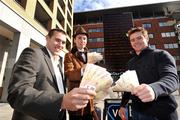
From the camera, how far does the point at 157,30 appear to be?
98.4 ft

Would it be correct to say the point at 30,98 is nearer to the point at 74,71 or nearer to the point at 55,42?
the point at 55,42

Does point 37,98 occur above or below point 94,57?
below

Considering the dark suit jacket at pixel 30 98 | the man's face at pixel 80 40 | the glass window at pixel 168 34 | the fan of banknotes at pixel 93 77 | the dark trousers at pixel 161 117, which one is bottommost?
the dark trousers at pixel 161 117

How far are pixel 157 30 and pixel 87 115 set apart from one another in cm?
3126

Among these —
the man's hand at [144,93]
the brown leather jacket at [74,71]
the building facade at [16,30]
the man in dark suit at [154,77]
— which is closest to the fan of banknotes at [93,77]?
the man's hand at [144,93]

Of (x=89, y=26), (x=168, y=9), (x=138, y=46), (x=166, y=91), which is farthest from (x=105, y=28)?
(x=168, y=9)

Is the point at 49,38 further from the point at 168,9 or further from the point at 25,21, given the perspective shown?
the point at 168,9

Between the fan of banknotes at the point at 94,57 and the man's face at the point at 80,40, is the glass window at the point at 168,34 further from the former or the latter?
the fan of banknotes at the point at 94,57

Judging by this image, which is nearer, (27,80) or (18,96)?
(18,96)

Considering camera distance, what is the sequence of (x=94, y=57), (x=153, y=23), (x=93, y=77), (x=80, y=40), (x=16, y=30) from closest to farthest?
(x=93, y=77) < (x=94, y=57) < (x=80, y=40) < (x=16, y=30) < (x=153, y=23)

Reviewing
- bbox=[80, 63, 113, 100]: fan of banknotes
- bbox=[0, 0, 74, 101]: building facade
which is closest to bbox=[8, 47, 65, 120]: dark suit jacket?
bbox=[80, 63, 113, 100]: fan of banknotes

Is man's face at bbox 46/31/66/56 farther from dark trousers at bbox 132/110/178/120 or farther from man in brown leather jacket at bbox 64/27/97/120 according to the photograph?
dark trousers at bbox 132/110/178/120

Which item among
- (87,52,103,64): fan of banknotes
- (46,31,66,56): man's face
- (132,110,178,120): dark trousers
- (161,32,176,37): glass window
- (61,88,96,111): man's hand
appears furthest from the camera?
(161,32,176,37): glass window

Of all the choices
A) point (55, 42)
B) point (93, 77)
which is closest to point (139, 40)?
point (55, 42)
